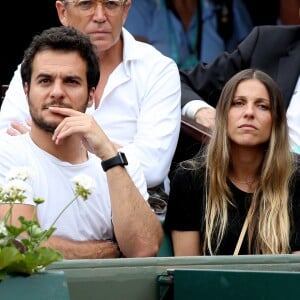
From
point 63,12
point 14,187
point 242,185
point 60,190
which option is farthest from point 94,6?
point 14,187

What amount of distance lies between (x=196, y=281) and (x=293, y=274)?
0.33 m

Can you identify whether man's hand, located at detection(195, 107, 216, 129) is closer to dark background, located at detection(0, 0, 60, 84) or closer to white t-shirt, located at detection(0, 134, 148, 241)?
white t-shirt, located at detection(0, 134, 148, 241)

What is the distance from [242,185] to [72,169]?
831 mm

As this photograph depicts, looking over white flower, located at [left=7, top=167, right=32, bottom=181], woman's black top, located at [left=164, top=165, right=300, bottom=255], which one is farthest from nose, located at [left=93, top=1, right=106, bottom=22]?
white flower, located at [left=7, top=167, right=32, bottom=181]

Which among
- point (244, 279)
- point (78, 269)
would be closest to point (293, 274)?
point (244, 279)

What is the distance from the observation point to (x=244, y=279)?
15.2 feet

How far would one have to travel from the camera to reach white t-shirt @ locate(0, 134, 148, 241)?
5398mm

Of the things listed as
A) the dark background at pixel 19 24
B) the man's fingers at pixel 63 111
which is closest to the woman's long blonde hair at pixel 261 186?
the man's fingers at pixel 63 111

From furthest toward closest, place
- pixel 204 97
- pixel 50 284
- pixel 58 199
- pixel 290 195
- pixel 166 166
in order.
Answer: pixel 204 97
pixel 166 166
pixel 290 195
pixel 58 199
pixel 50 284

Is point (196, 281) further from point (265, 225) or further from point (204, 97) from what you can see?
point (204, 97)

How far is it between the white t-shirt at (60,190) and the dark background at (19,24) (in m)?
3.52

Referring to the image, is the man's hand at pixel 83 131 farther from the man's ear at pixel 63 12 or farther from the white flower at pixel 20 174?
the man's ear at pixel 63 12

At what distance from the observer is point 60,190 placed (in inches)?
214

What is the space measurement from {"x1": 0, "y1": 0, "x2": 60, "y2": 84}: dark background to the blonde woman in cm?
312
